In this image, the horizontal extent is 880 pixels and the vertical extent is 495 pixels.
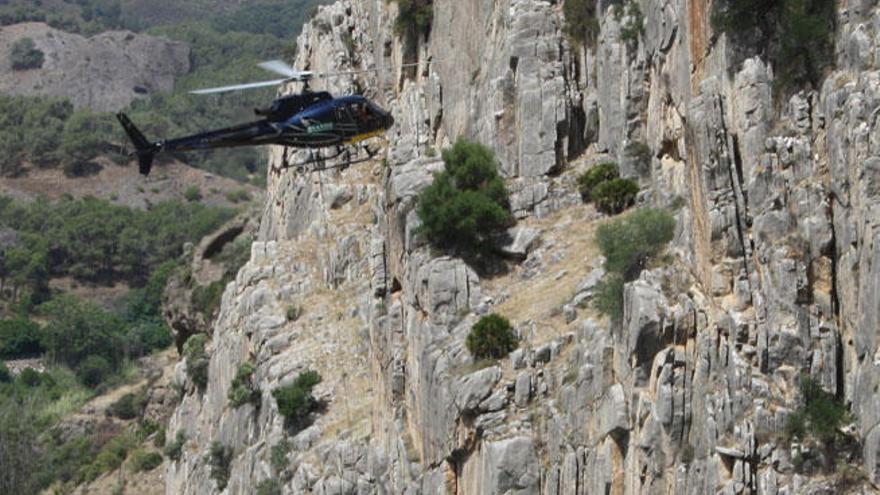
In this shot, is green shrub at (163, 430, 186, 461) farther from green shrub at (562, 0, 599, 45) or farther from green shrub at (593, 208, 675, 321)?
green shrub at (593, 208, 675, 321)

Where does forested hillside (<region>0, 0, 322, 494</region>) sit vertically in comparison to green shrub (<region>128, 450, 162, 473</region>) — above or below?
above

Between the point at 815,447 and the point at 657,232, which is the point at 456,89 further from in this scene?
the point at 815,447

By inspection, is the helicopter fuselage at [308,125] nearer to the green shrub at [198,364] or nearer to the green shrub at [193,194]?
the green shrub at [198,364]

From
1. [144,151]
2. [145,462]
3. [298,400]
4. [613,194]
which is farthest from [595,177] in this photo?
[145,462]

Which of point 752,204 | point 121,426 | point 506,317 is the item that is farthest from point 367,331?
point 121,426

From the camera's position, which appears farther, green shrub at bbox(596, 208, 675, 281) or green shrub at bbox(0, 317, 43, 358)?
green shrub at bbox(0, 317, 43, 358)

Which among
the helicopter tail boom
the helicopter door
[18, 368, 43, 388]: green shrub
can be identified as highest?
the helicopter door

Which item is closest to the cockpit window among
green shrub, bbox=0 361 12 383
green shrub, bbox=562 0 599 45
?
green shrub, bbox=562 0 599 45
